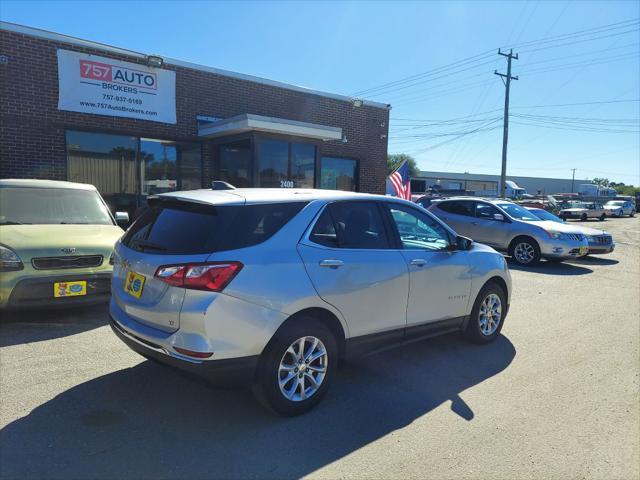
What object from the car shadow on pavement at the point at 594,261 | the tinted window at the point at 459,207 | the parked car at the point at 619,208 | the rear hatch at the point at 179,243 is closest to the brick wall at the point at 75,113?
the tinted window at the point at 459,207

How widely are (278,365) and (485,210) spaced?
34.9 ft

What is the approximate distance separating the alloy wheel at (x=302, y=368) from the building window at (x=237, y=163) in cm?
820

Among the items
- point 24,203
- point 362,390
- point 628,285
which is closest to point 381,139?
point 628,285

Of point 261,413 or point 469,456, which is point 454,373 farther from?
point 261,413

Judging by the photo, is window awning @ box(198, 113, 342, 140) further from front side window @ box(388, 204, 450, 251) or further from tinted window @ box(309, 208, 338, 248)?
tinted window @ box(309, 208, 338, 248)

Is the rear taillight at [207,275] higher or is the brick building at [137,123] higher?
the brick building at [137,123]

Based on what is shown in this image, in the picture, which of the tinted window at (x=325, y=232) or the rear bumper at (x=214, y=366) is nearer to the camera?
the rear bumper at (x=214, y=366)

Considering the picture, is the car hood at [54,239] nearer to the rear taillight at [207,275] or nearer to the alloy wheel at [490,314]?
the rear taillight at [207,275]

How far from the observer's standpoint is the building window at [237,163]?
1137 centimetres

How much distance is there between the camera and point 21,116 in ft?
32.5

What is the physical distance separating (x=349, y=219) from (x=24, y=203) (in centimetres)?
492

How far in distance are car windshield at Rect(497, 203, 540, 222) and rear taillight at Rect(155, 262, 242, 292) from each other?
1067cm

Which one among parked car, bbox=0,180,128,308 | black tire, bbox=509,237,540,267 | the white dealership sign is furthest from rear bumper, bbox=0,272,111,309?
black tire, bbox=509,237,540,267

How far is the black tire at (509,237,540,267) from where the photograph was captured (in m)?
11.3
